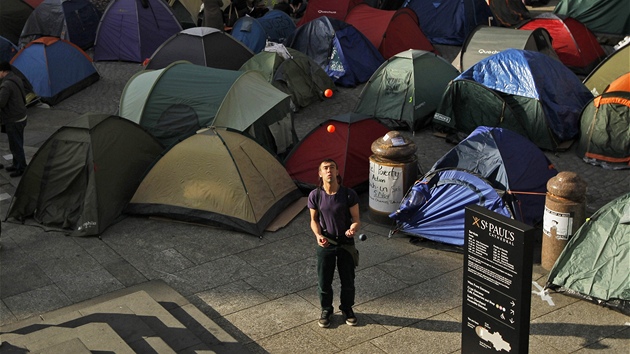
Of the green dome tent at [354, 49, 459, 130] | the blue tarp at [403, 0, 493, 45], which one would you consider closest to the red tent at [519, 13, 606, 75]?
the blue tarp at [403, 0, 493, 45]

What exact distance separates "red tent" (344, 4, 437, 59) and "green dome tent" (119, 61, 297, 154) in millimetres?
6756

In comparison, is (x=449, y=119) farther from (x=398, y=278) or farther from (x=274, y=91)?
(x=398, y=278)

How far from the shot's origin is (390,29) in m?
21.3

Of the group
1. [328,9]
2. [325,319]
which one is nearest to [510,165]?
[325,319]

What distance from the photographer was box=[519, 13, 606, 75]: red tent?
20.4m

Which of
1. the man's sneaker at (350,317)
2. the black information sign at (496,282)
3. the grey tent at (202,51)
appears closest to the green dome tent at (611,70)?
the grey tent at (202,51)

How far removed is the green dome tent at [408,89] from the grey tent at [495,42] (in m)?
1.54

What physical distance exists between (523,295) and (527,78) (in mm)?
8252

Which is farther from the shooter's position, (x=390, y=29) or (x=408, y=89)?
(x=390, y=29)

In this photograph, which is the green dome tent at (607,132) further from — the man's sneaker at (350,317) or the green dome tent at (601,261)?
the man's sneaker at (350,317)

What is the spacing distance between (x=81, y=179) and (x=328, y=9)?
514 inches

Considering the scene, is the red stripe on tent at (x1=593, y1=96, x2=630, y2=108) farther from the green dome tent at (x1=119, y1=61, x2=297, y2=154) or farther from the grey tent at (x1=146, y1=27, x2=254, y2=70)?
the grey tent at (x1=146, y1=27, x2=254, y2=70)

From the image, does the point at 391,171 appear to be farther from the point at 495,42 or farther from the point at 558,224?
the point at 495,42

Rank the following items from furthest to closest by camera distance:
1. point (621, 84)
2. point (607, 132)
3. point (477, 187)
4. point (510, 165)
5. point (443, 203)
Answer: point (621, 84)
point (607, 132)
point (510, 165)
point (443, 203)
point (477, 187)
